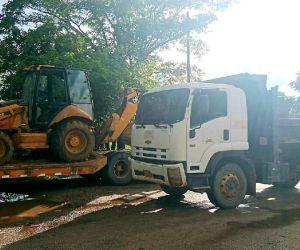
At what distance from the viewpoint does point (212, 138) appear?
24.5ft

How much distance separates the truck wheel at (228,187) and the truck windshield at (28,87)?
5.22m

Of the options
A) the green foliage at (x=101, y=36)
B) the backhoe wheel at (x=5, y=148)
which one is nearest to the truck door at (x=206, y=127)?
the backhoe wheel at (x=5, y=148)

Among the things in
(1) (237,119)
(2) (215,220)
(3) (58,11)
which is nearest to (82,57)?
(3) (58,11)

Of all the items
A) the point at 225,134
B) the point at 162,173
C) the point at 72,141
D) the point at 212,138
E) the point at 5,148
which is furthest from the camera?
the point at 72,141

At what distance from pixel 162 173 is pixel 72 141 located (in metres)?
3.10

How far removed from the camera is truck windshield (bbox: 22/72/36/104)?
9656mm

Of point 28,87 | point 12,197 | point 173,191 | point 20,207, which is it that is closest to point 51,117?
point 28,87

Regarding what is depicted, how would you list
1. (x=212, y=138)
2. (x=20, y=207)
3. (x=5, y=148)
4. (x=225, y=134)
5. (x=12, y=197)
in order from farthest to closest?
(x=12, y=197) → (x=5, y=148) → (x=20, y=207) → (x=225, y=134) → (x=212, y=138)

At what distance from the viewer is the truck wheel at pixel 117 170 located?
1087 cm

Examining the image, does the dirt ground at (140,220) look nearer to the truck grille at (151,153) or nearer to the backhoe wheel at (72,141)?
the backhoe wheel at (72,141)

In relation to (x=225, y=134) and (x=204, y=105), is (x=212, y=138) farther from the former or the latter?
(x=204, y=105)

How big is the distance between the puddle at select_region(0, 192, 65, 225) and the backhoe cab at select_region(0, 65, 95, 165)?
104cm

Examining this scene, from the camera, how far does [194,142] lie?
23.8 ft

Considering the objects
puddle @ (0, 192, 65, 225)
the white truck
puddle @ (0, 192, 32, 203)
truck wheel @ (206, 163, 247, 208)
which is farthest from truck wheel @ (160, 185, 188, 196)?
puddle @ (0, 192, 32, 203)
